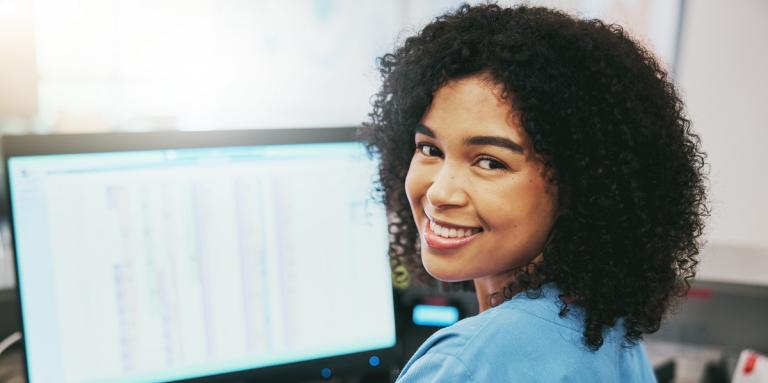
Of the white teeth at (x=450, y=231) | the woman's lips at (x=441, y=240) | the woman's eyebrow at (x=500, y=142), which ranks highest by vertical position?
the woman's eyebrow at (x=500, y=142)

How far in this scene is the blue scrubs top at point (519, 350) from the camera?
0.53 meters

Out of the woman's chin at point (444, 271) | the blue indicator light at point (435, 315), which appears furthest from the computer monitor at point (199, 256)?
the woman's chin at point (444, 271)

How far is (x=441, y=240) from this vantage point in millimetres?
624

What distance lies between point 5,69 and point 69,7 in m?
0.18

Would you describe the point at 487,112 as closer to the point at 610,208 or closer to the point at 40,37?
the point at 610,208

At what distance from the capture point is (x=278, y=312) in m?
0.81

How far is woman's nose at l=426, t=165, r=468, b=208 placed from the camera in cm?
59

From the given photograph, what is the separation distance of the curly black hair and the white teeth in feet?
0.24

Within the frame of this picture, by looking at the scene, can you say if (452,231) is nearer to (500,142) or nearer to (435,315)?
(500,142)

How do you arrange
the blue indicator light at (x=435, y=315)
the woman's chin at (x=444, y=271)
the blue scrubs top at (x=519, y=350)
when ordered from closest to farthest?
the blue scrubs top at (x=519, y=350) → the woman's chin at (x=444, y=271) → the blue indicator light at (x=435, y=315)

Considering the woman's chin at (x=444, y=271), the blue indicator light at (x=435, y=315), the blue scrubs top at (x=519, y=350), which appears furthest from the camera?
the blue indicator light at (x=435, y=315)

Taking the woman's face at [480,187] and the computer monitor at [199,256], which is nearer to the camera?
the woman's face at [480,187]

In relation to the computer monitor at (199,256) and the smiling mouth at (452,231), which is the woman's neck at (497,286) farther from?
the computer monitor at (199,256)

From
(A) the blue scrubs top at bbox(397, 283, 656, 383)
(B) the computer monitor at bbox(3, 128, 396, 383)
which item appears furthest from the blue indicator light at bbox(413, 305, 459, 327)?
(A) the blue scrubs top at bbox(397, 283, 656, 383)
